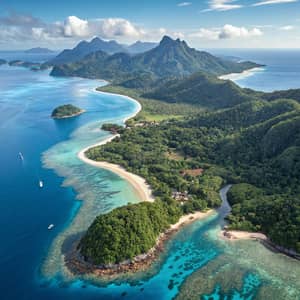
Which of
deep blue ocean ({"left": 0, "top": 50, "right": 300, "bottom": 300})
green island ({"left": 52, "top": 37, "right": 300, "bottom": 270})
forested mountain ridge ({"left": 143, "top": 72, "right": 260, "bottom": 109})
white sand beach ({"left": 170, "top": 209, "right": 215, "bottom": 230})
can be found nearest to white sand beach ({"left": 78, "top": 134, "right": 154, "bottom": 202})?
green island ({"left": 52, "top": 37, "right": 300, "bottom": 270})

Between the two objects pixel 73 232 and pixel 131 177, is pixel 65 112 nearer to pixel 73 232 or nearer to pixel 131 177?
pixel 131 177

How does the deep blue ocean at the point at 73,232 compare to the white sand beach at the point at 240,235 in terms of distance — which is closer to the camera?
the deep blue ocean at the point at 73,232

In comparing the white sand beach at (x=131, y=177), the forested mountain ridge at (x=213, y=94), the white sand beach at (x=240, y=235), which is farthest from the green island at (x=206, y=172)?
the forested mountain ridge at (x=213, y=94)

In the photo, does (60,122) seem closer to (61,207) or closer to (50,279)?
(61,207)

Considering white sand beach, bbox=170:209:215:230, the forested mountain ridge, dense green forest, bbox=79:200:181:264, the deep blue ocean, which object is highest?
the forested mountain ridge

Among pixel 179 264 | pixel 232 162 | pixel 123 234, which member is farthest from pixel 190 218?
pixel 232 162

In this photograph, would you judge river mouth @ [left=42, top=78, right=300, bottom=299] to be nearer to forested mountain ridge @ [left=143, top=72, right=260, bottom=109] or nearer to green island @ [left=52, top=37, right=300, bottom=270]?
green island @ [left=52, top=37, right=300, bottom=270]

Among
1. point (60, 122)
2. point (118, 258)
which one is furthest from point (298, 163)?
point (60, 122)

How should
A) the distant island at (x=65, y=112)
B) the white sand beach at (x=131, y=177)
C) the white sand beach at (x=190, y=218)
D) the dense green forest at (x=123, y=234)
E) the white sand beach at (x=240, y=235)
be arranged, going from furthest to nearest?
the distant island at (x=65, y=112) → the white sand beach at (x=131, y=177) → the white sand beach at (x=190, y=218) → the white sand beach at (x=240, y=235) → the dense green forest at (x=123, y=234)

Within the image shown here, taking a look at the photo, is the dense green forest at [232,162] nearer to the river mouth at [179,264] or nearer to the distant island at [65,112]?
the river mouth at [179,264]
